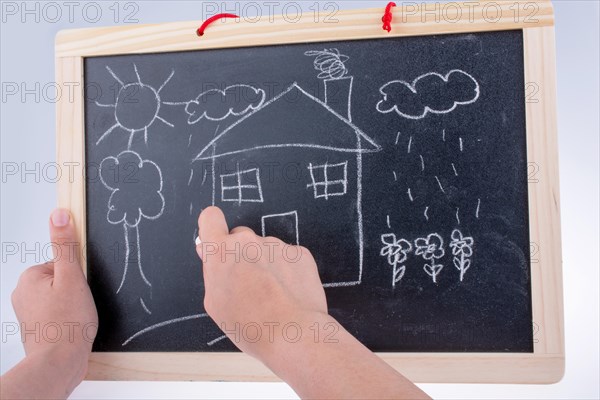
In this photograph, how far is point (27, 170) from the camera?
121 cm

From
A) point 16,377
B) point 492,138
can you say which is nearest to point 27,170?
point 16,377

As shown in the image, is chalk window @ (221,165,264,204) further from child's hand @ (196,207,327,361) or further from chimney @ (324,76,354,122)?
chimney @ (324,76,354,122)

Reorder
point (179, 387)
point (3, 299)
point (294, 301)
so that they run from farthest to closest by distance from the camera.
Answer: point (3, 299), point (179, 387), point (294, 301)

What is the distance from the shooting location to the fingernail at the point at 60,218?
3.23 feet

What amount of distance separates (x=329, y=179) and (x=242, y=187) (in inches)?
6.4

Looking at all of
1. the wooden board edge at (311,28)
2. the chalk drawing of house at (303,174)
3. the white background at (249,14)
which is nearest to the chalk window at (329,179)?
the chalk drawing of house at (303,174)

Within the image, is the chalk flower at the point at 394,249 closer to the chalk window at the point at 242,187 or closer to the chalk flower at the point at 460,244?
the chalk flower at the point at 460,244

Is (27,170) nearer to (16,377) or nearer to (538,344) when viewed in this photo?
(16,377)

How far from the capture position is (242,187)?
3.20ft

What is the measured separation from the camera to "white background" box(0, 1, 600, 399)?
1.05m

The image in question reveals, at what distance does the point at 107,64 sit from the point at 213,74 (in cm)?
21

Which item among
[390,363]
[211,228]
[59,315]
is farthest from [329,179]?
[59,315]

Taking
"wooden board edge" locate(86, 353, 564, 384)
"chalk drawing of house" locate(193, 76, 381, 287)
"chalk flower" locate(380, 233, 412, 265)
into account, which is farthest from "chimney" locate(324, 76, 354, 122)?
"wooden board edge" locate(86, 353, 564, 384)

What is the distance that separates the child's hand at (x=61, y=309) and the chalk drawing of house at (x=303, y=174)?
0.97 feet
